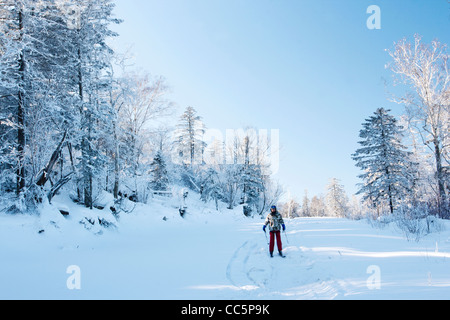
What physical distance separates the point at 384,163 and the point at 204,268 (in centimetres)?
2234

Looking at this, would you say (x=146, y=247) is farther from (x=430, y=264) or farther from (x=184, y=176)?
(x=184, y=176)

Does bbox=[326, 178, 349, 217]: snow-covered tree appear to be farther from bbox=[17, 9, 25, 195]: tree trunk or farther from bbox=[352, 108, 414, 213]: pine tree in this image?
bbox=[17, 9, 25, 195]: tree trunk

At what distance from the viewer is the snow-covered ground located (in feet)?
13.8

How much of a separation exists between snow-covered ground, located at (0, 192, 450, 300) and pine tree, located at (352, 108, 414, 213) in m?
13.9

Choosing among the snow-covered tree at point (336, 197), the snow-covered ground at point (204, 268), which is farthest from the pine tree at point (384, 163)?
the snow-covered tree at point (336, 197)

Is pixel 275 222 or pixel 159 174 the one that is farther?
pixel 159 174

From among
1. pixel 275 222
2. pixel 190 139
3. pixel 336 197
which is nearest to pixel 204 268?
pixel 275 222

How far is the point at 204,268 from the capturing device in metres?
6.09

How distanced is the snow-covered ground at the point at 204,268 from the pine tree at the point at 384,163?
1391 centimetres

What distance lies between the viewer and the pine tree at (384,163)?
68.5ft

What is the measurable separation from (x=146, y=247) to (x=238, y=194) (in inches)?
967

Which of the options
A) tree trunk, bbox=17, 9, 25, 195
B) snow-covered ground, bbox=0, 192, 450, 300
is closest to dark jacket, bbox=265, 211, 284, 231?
snow-covered ground, bbox=0, 192, 450, 300

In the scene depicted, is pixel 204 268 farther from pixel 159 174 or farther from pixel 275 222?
pixel 159 174

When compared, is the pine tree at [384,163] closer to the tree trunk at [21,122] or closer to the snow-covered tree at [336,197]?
the tree trunk at [21,122]
